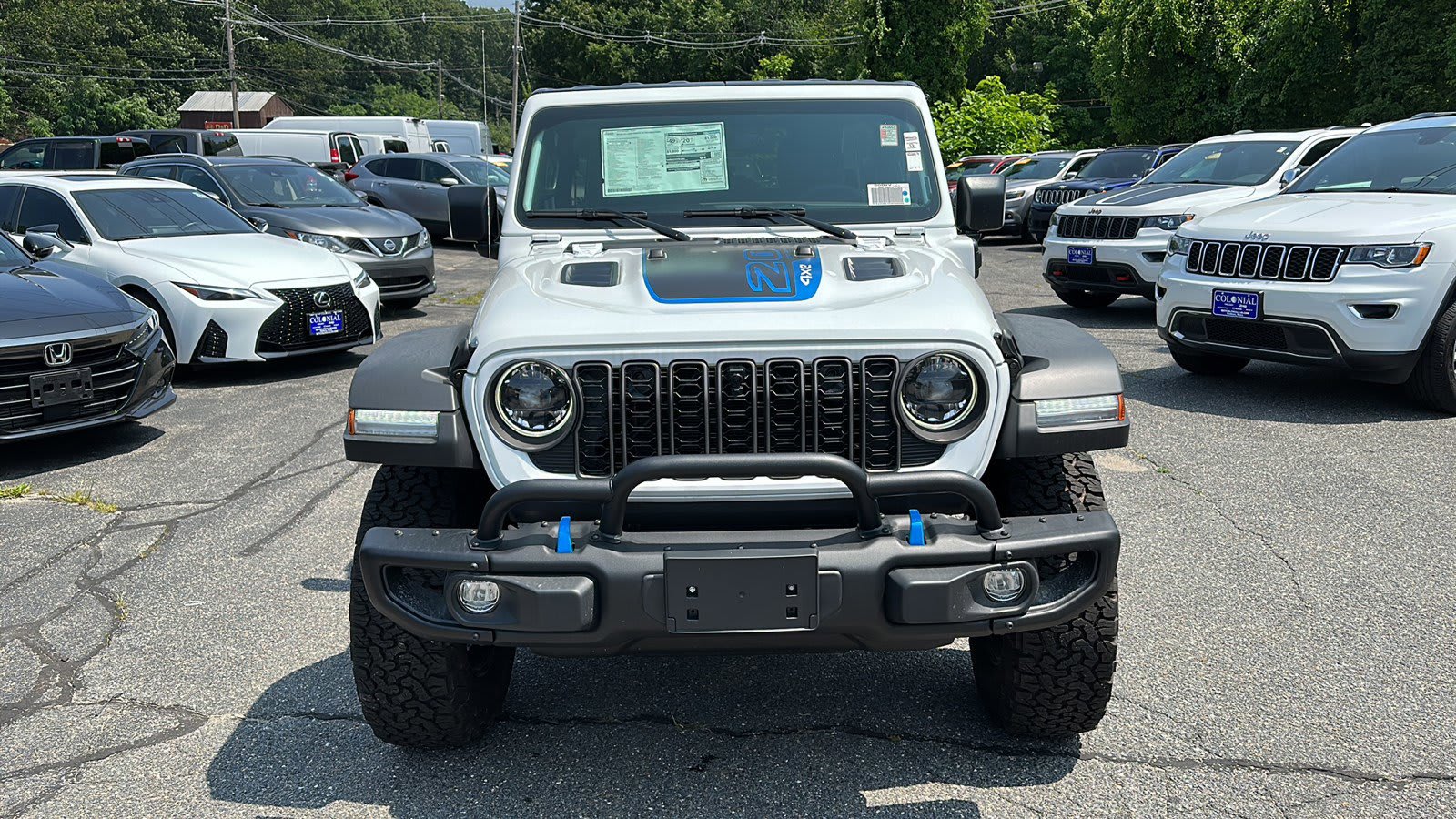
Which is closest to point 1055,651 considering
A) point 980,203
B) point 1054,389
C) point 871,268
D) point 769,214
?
point 1054,389

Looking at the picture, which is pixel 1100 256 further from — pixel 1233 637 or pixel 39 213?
pixel 39 213

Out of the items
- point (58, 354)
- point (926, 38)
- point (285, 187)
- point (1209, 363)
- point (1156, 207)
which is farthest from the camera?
point (926, 38)

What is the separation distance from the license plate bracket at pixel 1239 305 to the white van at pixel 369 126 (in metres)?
25.6

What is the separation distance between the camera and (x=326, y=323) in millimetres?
9383

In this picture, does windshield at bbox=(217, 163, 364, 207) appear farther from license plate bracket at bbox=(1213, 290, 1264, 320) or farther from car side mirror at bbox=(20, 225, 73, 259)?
license plate bracket at bbox=(1213, 290, 1264, 320)

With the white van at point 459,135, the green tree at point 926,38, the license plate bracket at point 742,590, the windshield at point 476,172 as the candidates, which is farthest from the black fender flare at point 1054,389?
the white van at point 459,135

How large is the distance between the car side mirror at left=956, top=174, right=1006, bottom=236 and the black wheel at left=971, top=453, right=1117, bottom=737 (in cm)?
150

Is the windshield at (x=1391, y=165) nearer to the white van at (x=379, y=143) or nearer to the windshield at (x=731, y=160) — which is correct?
the windshield at (x=731, y=160)

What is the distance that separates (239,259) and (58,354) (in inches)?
111

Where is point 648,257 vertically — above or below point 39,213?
above

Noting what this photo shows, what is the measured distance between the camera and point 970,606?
8.98ft

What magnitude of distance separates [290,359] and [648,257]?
7.56m

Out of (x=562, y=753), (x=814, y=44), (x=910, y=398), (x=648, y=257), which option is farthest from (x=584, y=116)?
(x=814, y=44)

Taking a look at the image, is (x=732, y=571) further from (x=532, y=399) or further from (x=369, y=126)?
(x=369, y=126)
